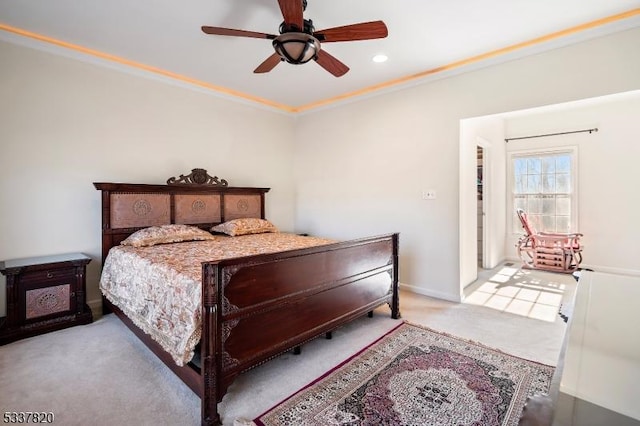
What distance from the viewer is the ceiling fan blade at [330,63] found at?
2.43 metres

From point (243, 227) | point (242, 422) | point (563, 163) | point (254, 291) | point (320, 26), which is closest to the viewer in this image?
point (242, 422)

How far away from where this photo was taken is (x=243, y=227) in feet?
13.3

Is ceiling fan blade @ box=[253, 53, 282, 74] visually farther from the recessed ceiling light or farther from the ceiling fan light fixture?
the recessed ceiling light

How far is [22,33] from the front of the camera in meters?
2.83

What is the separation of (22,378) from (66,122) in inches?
93.5

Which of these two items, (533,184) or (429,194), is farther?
(533,184)

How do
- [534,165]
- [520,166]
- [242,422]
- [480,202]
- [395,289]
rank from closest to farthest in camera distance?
[242,422], [395,289], [480,202], [534,165], [520,166]

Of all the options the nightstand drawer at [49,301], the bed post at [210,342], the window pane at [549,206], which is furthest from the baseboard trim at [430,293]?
the nightstand drawer at [49,301]

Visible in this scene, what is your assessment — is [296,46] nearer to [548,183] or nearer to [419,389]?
[419,389]

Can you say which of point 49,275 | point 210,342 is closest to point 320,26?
point 210,342

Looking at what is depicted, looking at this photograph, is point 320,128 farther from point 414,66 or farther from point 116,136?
point 116,136

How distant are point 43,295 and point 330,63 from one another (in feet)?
10.6

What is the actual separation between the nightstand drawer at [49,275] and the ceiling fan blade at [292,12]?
2.87 m

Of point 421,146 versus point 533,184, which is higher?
point 421,146
